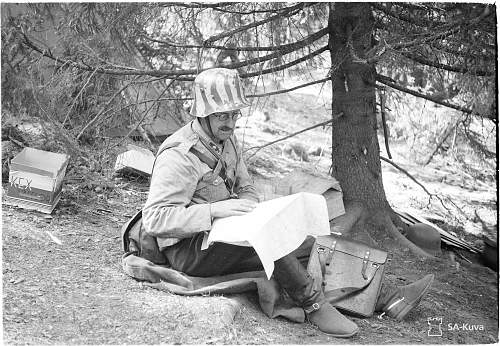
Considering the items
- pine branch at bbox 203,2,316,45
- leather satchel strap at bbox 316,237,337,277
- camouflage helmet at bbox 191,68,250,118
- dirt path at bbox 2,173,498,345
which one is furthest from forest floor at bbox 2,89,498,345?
pine branch at bbox 203,2,316,45

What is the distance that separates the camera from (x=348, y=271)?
14.3 ft

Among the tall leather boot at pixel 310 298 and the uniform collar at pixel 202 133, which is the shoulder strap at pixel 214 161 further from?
the tall leather boot at pixel 310 298

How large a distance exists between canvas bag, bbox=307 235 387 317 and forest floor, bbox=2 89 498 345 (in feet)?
0.44

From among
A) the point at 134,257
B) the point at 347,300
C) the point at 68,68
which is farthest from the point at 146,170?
the point at 347,300

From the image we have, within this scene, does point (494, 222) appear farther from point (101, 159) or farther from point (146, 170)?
point (101, 159)

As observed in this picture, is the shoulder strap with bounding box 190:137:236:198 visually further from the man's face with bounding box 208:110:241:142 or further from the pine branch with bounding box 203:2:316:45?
the pine branch with bounding box 203:2:316:45

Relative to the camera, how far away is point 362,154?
5.95 meters

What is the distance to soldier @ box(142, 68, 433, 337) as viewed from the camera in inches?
145

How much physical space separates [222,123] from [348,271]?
132 cm

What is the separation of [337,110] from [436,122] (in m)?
4.19

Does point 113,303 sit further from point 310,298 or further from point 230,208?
point 310,298

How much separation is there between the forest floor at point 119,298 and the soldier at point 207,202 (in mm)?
206

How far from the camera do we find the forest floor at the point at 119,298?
338cm

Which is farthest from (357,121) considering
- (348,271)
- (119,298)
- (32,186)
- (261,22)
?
(119,298)
